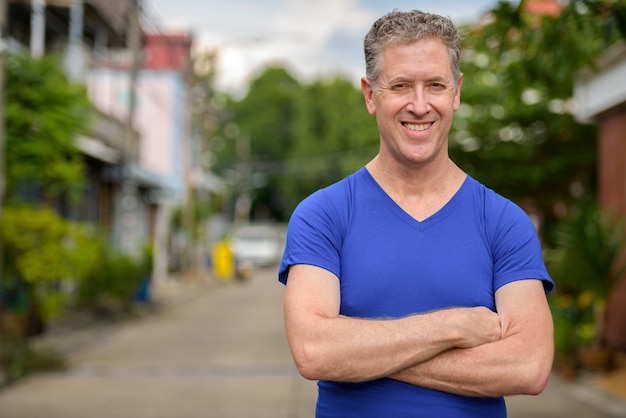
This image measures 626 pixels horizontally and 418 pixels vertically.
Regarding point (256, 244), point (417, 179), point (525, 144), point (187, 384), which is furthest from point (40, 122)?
point (256, 244)

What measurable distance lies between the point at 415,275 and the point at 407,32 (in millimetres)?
627

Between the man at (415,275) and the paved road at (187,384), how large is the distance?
5885 millimetres

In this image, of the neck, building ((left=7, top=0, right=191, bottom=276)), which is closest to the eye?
the neck

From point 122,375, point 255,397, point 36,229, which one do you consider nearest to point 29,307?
point 36,229

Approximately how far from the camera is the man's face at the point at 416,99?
7.75 ft

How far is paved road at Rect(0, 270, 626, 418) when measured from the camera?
8414 mm

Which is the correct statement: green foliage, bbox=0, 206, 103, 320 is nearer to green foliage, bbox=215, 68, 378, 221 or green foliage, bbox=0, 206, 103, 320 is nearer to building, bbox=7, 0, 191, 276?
building, bbox=7, 0, 191, 276

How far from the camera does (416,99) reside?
7.81ft

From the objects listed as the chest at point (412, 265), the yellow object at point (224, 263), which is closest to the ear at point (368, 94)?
the chest at point (412, 265)

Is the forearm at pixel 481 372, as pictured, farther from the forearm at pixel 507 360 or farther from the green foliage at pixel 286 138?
the green foliage at pixel 286 138

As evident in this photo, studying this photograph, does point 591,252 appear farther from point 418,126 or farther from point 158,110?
point 158,110

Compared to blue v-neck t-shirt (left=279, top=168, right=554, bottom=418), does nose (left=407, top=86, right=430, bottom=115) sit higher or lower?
higher

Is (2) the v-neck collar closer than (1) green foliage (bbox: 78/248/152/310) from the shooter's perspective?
Yes

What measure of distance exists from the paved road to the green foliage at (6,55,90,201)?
258cm
